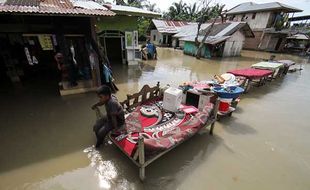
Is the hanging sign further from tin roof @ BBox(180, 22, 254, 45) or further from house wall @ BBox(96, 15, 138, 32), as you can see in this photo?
tin roof @ BBox(180, 22, 254, 45)

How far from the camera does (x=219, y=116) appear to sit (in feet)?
16.3

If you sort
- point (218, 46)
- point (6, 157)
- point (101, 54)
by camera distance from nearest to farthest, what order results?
1. point (6, 157)
2. point (101, 54)
3. point (218, 46)

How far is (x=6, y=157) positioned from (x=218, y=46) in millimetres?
18563

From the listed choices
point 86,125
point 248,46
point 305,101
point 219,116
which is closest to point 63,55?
point 86,125

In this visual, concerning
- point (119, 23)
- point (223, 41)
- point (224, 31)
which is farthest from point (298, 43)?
point (119, 23)

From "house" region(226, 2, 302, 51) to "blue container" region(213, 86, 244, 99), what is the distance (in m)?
23.6

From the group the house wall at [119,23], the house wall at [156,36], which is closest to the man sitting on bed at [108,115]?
the house wall at [119,23]

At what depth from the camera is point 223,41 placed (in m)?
16.6

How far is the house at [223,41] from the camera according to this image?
1689 centimetres

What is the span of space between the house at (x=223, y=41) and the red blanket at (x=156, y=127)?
1390 centimetres

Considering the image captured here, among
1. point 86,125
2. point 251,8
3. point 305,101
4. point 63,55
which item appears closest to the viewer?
point 86,125

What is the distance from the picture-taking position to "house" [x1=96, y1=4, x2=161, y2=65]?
9383mm

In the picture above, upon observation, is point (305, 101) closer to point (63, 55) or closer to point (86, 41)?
point (86, 41)

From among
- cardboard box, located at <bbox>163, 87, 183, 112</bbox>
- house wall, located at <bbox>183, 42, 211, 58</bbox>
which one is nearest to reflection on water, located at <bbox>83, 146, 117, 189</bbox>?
cardboard box, located at <bbox>163, 87, 183, 112</bbox>
